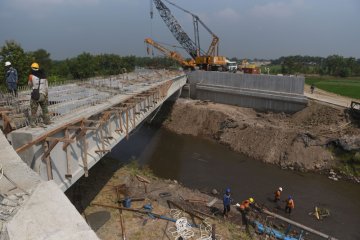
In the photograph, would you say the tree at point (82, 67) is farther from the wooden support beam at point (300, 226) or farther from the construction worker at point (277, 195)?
the wooden support beam at point (300, 226)

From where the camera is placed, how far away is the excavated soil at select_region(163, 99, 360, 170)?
84.4 ft

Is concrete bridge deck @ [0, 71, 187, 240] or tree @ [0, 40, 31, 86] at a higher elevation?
tree @ [0, 40, 31, 86]

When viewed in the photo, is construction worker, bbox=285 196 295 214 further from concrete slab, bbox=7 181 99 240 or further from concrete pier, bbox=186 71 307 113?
concrete pier, bbox=186 71 307 113

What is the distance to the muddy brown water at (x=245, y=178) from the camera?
59.3ft

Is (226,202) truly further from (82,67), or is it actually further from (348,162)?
(82,67)

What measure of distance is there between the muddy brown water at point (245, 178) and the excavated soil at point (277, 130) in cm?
137

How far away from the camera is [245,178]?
23.2 meters

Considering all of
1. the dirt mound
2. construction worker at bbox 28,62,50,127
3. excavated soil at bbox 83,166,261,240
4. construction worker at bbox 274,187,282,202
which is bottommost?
construction worker at bbox 274,187,282,202

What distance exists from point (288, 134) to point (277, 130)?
3.97 feet

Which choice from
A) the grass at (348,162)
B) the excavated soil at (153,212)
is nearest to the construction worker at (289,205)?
the excavated soil at (153,212)

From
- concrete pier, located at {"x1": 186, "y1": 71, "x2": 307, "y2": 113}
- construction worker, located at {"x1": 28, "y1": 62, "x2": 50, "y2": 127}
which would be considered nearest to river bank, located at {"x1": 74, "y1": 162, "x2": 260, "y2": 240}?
construction worker, located at {"x1": 28, "y1": 62, "x2": 50, "y2": 127}

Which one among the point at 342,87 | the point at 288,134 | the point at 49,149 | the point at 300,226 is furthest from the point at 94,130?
the point at 342,87

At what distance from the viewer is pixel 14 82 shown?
14.8 meters

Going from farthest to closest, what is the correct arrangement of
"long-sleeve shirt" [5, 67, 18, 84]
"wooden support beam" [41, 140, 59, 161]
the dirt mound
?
1. the dirt mound
2. "long-sleeve shirt" [5, 67, 18, 84]
3. "wooden support beam" [41, 140, 59, 161]
